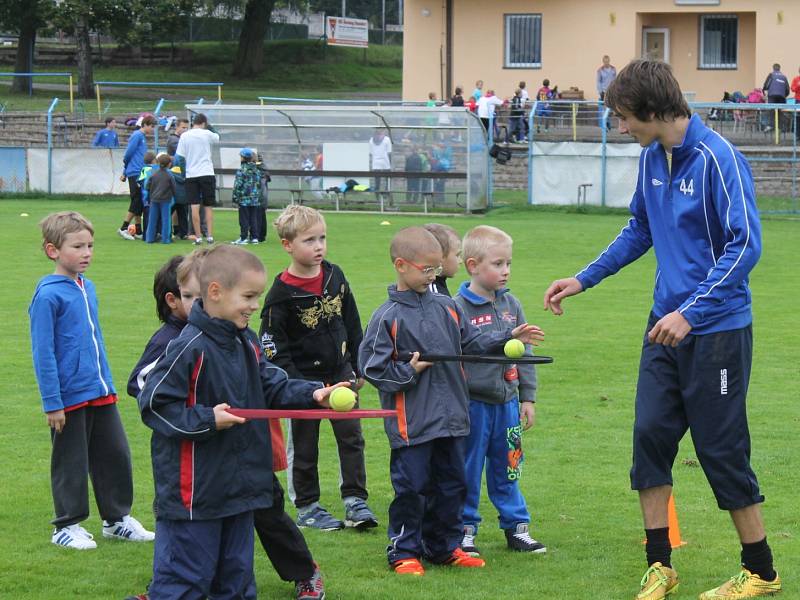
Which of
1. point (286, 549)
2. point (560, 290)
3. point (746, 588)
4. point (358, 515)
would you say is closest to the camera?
point (746, 588)

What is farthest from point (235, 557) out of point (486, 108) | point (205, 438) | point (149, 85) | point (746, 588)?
point (149, 85)

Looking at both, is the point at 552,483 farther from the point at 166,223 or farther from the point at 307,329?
the point at 166,223

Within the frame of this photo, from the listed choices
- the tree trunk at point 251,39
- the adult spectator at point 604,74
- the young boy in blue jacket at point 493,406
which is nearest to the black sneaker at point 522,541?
the young boy in blue jacket at point 493,406

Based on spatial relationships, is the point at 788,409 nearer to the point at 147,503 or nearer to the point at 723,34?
the point at 147,503

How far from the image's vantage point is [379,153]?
1038 inches

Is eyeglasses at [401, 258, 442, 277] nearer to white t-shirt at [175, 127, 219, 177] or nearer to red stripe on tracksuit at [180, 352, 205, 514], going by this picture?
red stripe on tracksuit at [180, 352, 205, 514]

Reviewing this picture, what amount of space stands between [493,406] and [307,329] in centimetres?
99

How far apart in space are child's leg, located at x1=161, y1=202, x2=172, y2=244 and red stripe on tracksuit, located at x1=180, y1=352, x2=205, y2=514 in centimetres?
1614

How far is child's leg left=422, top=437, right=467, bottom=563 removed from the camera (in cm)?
553

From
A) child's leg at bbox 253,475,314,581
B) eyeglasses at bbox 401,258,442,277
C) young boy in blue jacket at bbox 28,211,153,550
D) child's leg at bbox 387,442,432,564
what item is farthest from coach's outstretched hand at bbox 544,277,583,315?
young boy in blue jacket at bbox 28,211,153,550

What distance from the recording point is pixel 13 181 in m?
30.4

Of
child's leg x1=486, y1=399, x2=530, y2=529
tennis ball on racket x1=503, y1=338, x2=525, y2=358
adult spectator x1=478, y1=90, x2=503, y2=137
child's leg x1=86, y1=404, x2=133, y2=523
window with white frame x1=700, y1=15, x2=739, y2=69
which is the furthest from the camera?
window with white frame x1=700, y1=15, x2=739, y2=69

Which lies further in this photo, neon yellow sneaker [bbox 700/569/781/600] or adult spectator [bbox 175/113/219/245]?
adult spectator [bbox 175/113/219/245]

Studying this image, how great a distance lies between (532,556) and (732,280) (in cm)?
177
